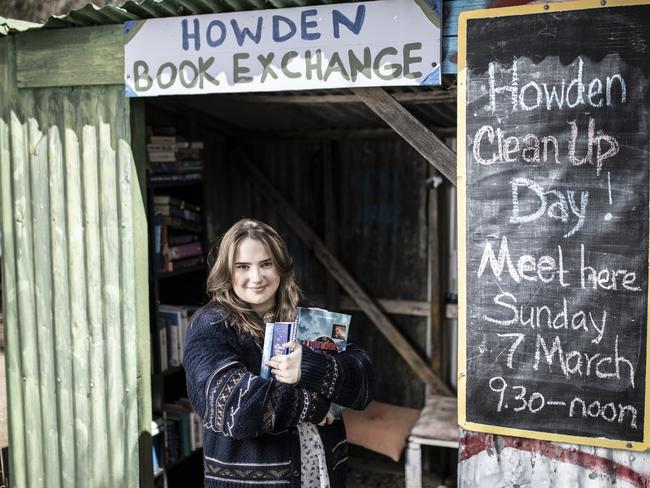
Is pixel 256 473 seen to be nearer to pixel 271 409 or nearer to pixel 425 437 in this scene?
pixel 271 409

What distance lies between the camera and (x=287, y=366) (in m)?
2.74

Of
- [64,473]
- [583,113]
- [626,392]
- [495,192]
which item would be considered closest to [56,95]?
[64,473]

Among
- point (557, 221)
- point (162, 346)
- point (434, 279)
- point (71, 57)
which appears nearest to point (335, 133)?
point (434, 279)

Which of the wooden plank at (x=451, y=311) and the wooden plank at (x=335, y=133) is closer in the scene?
the wooden plank at (x=335, y=133)

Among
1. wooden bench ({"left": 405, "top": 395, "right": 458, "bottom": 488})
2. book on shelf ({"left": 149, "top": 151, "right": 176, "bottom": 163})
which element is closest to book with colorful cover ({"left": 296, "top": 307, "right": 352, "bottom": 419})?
wooden bench ({"left": 405, "top": 395, "right": 458, "bottom": 488})

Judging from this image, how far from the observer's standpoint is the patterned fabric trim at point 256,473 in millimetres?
Answer: 2875

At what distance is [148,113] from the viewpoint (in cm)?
543

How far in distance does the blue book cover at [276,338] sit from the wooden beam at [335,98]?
2.43m

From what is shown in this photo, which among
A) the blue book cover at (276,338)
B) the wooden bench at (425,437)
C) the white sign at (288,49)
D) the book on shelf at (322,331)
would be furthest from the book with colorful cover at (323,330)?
the wooden bench at (425,437)

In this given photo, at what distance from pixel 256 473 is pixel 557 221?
1723 mm

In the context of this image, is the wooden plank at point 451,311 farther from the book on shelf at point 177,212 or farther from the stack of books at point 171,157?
the stack of books at point 171,157

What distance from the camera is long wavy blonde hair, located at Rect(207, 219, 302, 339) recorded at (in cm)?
295

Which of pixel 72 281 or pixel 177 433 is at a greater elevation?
pixel 72 281

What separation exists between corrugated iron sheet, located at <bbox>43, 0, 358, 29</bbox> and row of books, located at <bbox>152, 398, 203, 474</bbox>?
112 inches
